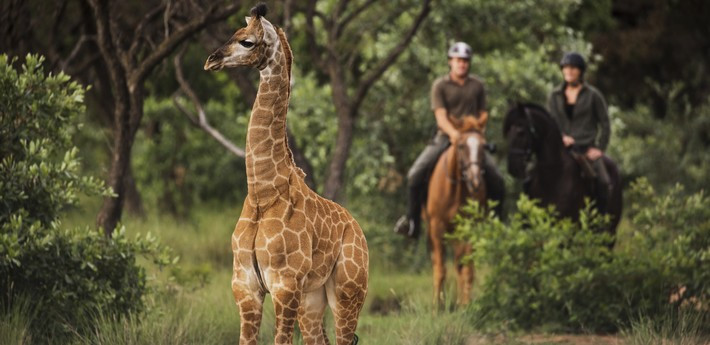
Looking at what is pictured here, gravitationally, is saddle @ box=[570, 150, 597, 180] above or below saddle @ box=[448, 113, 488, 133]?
below

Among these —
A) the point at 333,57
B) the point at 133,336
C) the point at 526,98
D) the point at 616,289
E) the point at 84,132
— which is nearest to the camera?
the point at 133,336

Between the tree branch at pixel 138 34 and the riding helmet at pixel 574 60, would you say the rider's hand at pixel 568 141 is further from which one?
the tree branch at pixel 138 34

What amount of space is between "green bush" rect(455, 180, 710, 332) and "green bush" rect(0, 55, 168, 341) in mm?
3333

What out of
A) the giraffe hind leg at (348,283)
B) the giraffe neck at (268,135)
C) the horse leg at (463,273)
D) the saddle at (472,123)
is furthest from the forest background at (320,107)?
the giraffe neck at (268,135)

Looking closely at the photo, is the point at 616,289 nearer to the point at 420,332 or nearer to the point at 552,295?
the point at 552,295

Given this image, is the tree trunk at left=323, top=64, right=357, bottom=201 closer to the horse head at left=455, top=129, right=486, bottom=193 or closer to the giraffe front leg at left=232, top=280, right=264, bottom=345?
the horse head at left=455, top=129, right=486, bottom=193

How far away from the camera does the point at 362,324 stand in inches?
446

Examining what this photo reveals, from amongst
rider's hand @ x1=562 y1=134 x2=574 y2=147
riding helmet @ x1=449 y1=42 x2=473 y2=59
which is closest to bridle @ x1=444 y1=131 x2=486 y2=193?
riding helmet @ x1=449 y1=42 x2=473 y2=59

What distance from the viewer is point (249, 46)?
20.2ft

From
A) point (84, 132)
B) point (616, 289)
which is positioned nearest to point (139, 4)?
point (84, 132)

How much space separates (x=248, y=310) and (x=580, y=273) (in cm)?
490

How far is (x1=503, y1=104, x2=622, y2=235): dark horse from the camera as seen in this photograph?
40.7ft

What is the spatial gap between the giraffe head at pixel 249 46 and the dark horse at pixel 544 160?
21.0 feet

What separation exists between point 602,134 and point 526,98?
4.41 meters
